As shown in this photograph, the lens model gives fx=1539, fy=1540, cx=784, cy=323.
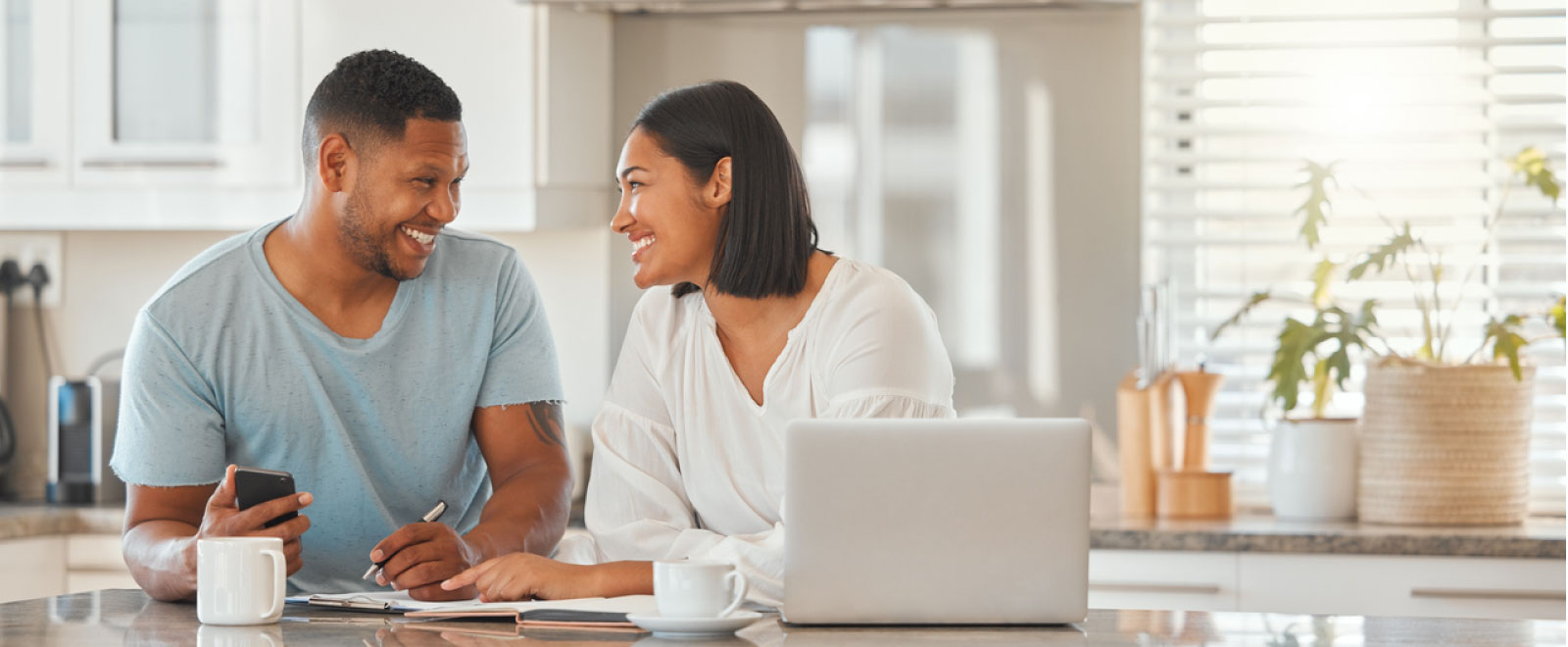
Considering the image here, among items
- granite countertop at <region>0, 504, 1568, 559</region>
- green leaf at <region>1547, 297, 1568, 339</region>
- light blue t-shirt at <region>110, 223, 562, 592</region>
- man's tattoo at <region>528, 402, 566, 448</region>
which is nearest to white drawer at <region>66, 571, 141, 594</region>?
granite countertop at <region>0, 504, 1568, 559</region>

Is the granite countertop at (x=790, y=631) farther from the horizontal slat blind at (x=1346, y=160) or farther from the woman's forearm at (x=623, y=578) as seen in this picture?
the horizontal slat blind at (x=1346, y=160)

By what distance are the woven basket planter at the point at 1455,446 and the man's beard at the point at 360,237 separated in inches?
73.0

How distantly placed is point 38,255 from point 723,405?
7.34 ft

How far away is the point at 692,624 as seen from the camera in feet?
4.55

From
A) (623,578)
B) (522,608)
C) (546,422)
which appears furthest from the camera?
(546,422)

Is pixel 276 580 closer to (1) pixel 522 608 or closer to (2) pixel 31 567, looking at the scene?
(1) pixel 522 608

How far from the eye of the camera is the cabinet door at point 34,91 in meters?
3.03

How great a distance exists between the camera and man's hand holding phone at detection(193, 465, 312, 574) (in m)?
1.58

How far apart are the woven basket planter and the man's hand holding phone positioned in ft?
6.59

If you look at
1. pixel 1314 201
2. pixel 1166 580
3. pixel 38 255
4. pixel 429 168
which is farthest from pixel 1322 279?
pixel 38 255

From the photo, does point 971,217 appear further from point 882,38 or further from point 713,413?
point 713,413

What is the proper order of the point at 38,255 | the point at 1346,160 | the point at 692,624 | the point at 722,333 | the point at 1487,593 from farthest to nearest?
1. the point at 38,255
2. the point at 1346,160
3. the point at 1487,593
4. the point at 722,333
5. the point at 692,624

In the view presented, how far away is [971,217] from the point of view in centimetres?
320

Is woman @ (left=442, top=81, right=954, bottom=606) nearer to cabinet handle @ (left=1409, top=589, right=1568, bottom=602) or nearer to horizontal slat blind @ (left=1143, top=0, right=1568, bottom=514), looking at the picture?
cabinet handle @ (left=1409, top=589, right=1568, bottom=602)
